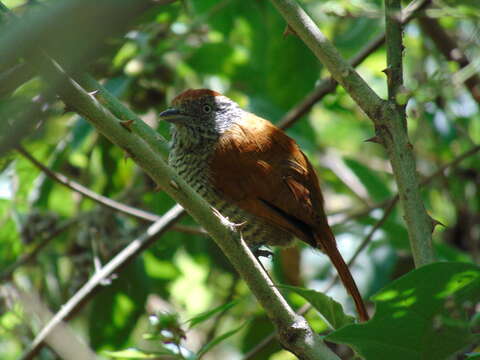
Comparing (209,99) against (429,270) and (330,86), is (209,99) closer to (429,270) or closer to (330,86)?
(330,86)

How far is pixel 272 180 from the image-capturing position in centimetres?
358

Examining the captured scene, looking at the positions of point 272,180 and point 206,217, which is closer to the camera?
point 206,217

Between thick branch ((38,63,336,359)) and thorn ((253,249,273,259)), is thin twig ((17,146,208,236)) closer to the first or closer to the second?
thorn ((253,249,273,259))

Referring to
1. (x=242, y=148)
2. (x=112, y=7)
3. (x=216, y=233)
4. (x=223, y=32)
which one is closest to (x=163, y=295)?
(x=242, y=148)

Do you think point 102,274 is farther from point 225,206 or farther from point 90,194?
point 225,206

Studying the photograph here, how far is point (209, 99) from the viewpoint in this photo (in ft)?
13.4

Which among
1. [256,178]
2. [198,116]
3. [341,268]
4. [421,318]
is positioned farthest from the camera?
[198,116]

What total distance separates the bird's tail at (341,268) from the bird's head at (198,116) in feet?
2.90

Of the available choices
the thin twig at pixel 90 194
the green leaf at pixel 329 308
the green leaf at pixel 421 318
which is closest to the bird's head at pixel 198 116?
the thin twig at pixel 90 194

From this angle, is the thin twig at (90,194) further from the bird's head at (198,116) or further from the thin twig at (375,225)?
the thin twig at (375,225)

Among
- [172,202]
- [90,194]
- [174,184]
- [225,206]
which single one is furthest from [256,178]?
[174,184]

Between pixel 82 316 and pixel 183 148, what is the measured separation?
7.22ft

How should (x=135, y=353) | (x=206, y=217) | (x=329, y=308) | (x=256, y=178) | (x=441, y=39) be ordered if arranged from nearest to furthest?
1. (x=206, y=217)
2. (x=329, y=308)
3. (x=135, y=353)
4. (x=256, y=178)
5. (x=441, y=39)

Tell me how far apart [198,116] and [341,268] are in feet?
4.31
